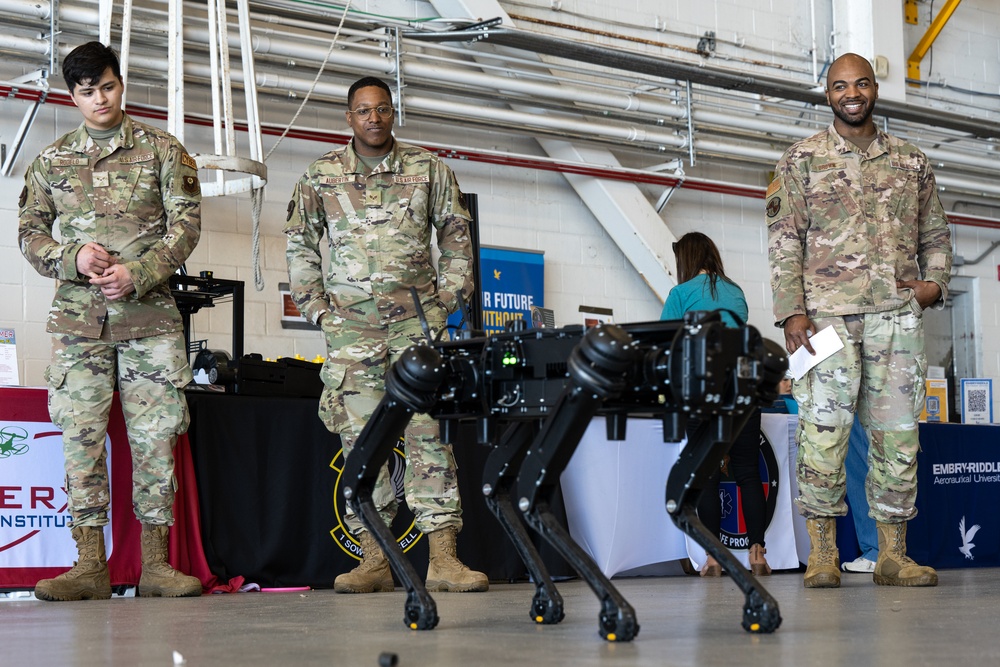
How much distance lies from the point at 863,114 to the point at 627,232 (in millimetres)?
3045

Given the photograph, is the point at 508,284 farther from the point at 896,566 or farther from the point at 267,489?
the point at 896,566

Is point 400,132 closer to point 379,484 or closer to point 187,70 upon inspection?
point 187,70

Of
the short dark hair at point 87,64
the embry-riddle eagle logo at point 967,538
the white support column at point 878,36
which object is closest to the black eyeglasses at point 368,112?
the short dark hair at point 87,64

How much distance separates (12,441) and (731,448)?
8.35 ft

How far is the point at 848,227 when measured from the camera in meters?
3.67

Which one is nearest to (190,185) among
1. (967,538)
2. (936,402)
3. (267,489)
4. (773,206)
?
(267,489)

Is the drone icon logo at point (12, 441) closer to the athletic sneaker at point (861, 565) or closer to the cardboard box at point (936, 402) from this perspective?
the athletic sneaker at point (861, 565)

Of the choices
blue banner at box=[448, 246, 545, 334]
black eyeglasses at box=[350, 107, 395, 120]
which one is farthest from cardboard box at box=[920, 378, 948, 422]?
black eyeglasses at box=[350, 107, 395, 120]

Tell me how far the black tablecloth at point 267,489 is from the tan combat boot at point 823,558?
1.40 metres

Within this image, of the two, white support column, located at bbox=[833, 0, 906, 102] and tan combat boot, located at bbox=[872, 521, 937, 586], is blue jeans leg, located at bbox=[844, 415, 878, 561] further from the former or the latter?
white support column, located at bbox=[833, 0, 906, 102]

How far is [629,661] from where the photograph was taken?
6.07 ft

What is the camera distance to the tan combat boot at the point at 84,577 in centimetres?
354

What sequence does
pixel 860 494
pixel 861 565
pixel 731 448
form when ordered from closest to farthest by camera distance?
pixel 731 448 < pixel 861 565 < pixel 860 494

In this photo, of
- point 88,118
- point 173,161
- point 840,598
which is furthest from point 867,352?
point 88,118
